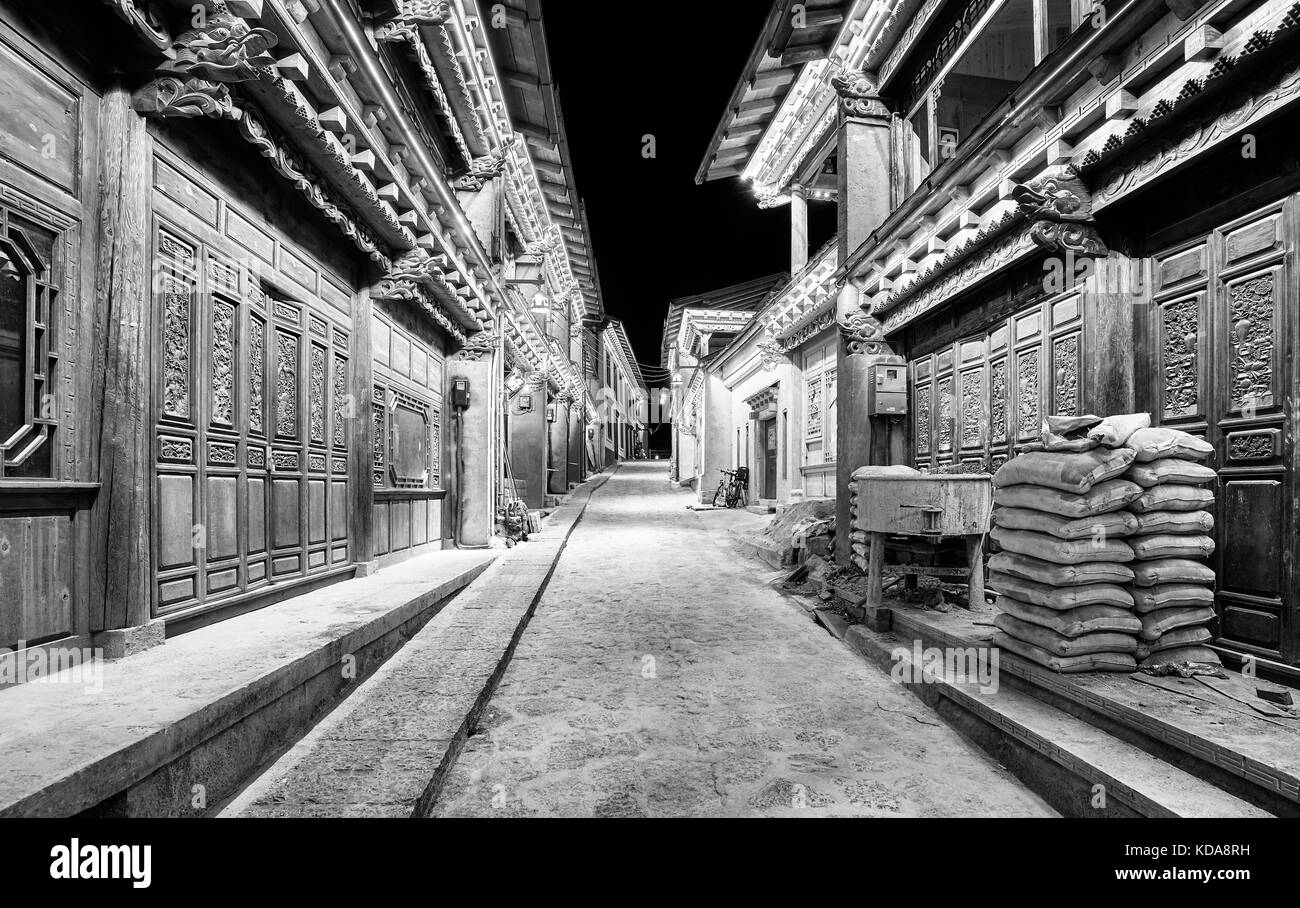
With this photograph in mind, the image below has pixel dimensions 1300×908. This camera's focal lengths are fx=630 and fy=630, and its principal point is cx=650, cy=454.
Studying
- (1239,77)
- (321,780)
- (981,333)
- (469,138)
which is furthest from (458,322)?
(1239,77)

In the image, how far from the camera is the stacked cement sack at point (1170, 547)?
11.6ft

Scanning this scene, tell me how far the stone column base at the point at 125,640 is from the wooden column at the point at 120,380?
0.01 meters

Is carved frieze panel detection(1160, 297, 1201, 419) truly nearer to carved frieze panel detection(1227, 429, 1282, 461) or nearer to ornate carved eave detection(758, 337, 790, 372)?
carved frieze panel detection(1227, 429, 1282, 461)

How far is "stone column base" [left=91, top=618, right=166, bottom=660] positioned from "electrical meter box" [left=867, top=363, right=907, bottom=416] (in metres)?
7.42

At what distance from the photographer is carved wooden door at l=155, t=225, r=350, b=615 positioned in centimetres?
422

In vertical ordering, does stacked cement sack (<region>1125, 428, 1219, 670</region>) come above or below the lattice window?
below

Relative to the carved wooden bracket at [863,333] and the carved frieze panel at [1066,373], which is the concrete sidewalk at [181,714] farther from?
the carved wooden bracket at [863,333]

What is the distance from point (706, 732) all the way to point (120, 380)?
406cm

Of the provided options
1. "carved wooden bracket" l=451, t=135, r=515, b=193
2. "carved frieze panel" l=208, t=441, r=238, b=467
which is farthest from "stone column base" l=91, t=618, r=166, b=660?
"carved wooden bracket" l=451, t=135, r=515, b=193

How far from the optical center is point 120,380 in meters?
3.67

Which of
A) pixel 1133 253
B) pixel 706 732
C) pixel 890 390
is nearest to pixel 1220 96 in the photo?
pixel 1133 253

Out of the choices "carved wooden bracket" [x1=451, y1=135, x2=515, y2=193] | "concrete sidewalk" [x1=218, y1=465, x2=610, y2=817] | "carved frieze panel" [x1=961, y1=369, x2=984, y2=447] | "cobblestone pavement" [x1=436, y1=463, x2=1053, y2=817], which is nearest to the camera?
"concrete sidewalk" [x1=218, y1=465, x2=610, y2=817]

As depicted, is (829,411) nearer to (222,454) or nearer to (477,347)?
(477,347)

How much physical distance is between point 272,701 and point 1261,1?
6422mm
